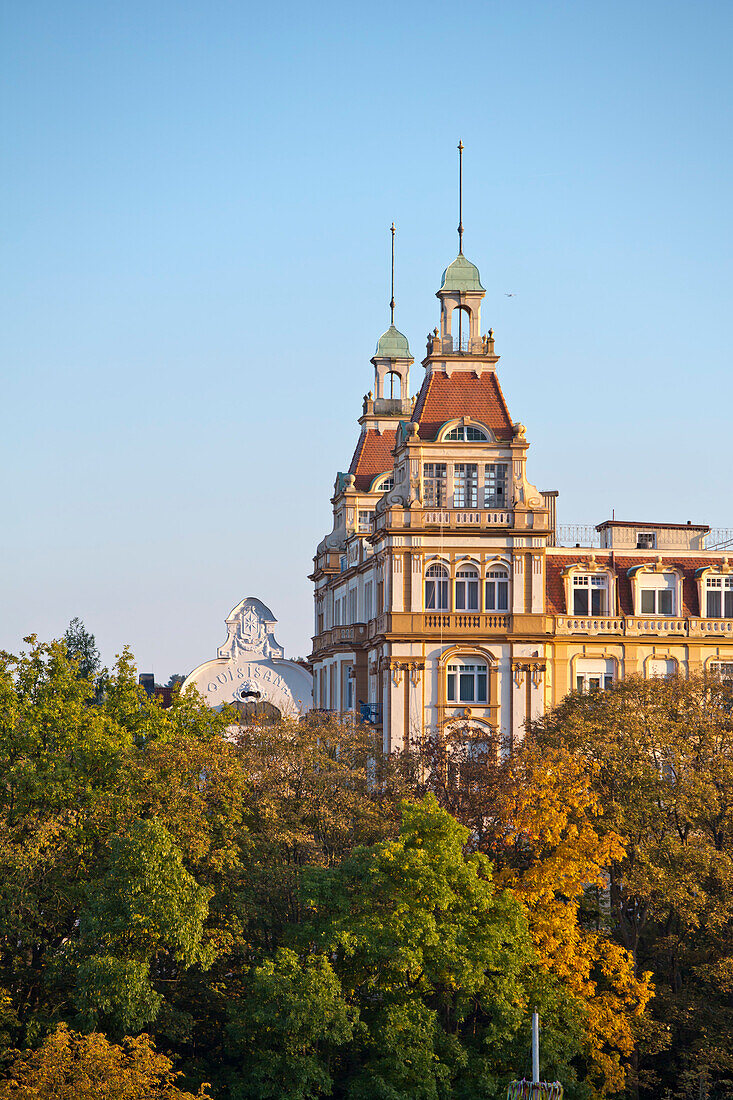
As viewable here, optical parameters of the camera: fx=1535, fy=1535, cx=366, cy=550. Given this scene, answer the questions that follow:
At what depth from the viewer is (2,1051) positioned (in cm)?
4406

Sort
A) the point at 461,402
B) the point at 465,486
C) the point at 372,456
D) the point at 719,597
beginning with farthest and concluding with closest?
1. the point at 372,456
2. the point at 719,597
3. the point at 461,402
4. the point at 465,486

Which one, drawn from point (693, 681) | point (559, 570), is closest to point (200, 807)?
point (693, 681)

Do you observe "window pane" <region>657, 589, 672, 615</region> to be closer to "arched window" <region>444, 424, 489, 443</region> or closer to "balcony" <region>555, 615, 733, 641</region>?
"balcony" <region>555, 615, 733, 641</region>

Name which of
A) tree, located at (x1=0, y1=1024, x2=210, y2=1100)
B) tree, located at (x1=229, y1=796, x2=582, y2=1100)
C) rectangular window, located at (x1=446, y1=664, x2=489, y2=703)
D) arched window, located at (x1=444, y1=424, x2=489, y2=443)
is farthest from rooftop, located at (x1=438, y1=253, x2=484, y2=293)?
tree, located at (x1=0, y1=1024, x2=210, y2=1100)

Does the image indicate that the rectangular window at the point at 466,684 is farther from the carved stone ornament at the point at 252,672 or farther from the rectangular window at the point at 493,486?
the carved stone ornament at the point at 252,672

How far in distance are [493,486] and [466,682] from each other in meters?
9.55

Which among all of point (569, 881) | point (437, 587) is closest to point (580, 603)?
point (437, 587)

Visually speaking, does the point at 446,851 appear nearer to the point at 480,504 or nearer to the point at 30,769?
the point at 30,769

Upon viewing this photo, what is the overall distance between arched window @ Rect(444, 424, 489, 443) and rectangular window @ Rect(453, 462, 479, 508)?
1145 millimetres

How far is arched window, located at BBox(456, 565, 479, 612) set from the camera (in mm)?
73562

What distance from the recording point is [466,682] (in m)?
73.2

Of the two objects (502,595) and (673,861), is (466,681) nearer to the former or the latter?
(502,595)

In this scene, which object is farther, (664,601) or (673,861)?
(664,601)

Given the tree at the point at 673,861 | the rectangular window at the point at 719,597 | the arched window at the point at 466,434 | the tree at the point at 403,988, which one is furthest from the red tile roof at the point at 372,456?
the tree at the point at 403,988
